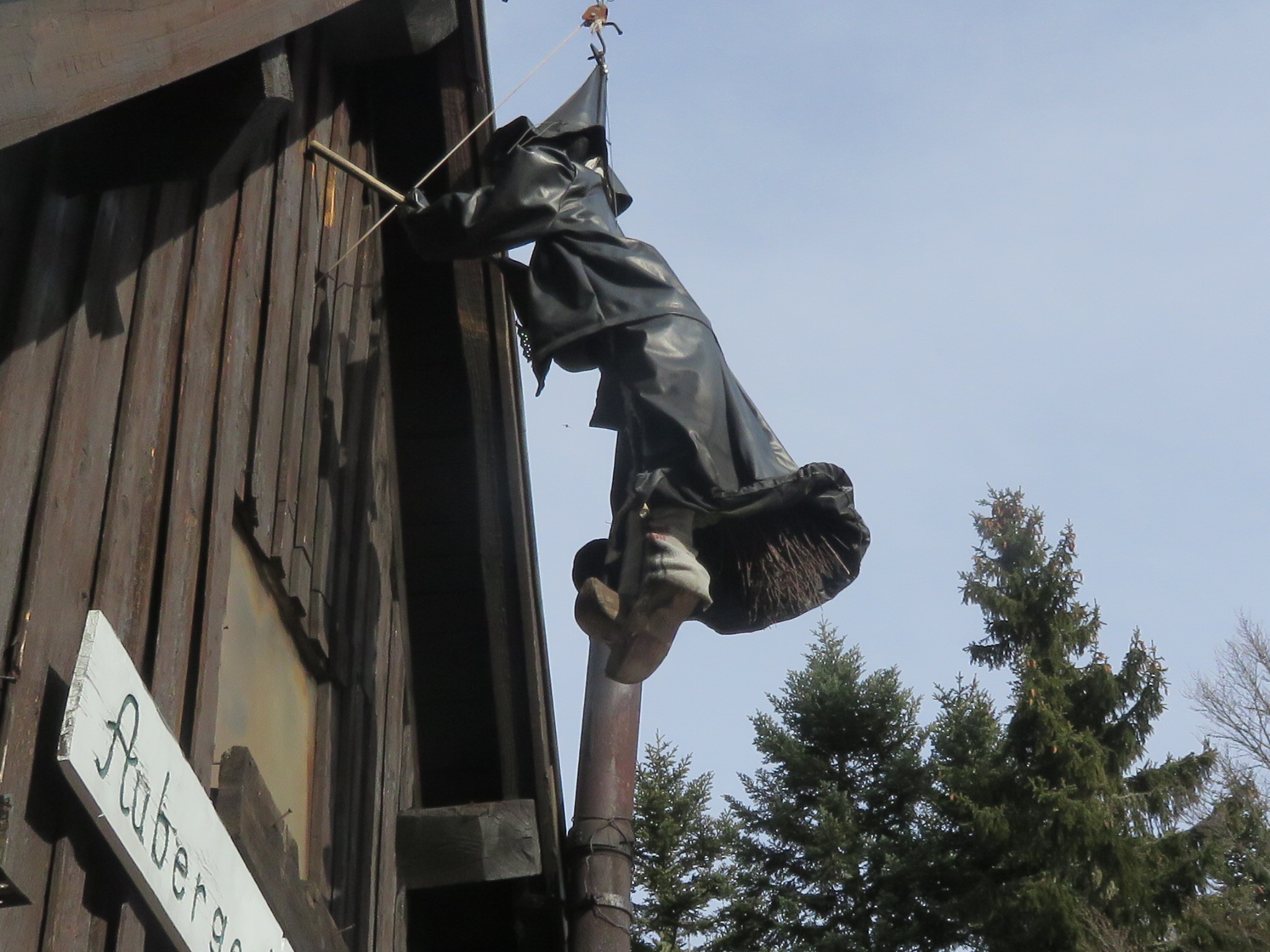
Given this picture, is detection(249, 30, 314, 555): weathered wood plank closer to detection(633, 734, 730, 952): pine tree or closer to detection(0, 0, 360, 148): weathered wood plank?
detection(0, 0, 360, 148): weathered wood plank

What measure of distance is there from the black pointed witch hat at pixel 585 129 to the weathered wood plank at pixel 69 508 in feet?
5.81

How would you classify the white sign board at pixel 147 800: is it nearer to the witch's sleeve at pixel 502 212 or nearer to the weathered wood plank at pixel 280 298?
the weathered wood plank at pixel 280 298

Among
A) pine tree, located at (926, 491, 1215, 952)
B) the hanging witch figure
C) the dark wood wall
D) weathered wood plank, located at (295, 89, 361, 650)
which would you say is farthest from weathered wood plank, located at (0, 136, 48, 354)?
pine tree, located at (926, 491, 1215, 952)

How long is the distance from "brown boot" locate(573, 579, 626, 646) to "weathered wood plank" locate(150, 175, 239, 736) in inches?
34.6

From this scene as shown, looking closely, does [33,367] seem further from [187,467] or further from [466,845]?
[466,845]

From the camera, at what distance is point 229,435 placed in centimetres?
359

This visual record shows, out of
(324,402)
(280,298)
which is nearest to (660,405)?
(280,298)

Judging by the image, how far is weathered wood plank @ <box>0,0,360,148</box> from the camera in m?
2.04

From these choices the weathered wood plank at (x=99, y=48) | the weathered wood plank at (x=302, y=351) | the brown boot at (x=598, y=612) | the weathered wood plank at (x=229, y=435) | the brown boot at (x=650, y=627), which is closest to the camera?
the weathered wood plank at (x=99, y=48)

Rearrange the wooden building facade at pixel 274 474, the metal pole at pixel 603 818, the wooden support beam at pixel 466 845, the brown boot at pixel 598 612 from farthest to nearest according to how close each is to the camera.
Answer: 1. the metal pole at pixel 603 818
2. the wooden support beam at pixel 466 845
3. the brown boot at pixel 598 612
4. the wooden building facade at pixel 274 474

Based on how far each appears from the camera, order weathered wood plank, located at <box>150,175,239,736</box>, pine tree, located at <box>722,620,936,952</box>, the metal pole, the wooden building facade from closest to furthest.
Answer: the wooden building facade, weathered wood plank, located at <box>150,175,239,736</box>, the metal pole, pine tree, located at <box>722,620,936,952</box>

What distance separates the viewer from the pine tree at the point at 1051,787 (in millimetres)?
17703

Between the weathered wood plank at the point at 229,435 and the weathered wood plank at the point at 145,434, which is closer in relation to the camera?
the weathered wood plank at the point at 145,434

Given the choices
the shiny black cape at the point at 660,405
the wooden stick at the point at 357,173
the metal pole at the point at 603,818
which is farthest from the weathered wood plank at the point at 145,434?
the metal pole at the point at 603,818
